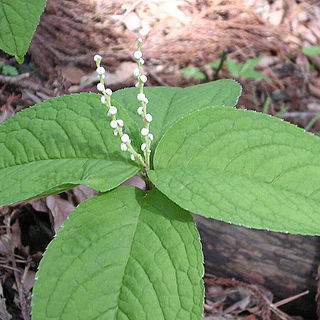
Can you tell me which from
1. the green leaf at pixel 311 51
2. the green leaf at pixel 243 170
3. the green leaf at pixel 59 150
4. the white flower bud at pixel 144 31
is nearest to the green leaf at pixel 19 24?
the green leaf at pixel 59 150

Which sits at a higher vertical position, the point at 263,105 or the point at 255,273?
the point at 263,105

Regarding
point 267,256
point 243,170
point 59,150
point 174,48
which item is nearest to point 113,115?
point 59,150

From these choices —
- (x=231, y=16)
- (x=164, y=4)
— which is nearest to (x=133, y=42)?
(x=164, y=4)

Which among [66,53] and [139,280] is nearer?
[139,280]

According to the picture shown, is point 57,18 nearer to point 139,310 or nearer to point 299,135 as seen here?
point 299,135

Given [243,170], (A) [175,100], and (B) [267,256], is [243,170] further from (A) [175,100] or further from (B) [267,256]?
(B) [267,256]

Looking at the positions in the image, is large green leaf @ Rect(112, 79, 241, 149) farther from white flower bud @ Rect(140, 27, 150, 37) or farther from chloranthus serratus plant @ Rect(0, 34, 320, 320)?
white flower bud @ Rect(140, 27, 150, 37)

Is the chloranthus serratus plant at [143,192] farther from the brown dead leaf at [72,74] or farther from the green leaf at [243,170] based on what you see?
the brown dead leaf at [72,74]
